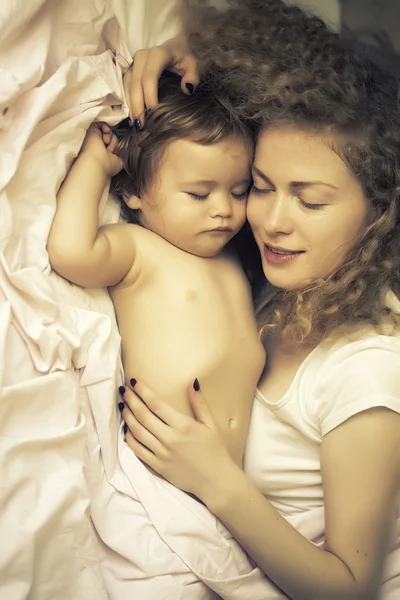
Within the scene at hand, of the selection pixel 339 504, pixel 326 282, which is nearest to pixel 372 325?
pixel 326 282

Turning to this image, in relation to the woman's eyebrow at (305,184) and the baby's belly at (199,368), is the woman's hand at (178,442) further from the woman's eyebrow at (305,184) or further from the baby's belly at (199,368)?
the woman's eyebrow at (305,184)

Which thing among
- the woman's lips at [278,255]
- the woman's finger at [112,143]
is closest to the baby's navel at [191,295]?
the woman's lips at [278,255]

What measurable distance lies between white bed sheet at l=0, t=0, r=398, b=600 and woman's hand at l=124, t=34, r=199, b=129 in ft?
0.06

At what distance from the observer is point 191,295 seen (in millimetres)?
827

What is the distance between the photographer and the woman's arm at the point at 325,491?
2.27ft

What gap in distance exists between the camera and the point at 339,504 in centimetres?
71

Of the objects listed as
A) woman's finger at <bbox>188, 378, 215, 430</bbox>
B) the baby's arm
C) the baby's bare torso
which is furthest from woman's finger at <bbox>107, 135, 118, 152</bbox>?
woman's finger at <bbox>188, 378, 215, 430</bbox>

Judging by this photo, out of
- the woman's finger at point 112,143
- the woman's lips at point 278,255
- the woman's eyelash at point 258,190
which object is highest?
the woman's finger at point 112,143

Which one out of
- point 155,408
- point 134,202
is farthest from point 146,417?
point 134,202

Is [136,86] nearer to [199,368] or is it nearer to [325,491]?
[199,368]

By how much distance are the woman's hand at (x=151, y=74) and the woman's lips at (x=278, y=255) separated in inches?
8.7

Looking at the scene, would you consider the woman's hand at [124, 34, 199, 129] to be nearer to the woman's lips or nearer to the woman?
the woman

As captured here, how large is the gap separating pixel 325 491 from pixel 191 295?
0.94ft

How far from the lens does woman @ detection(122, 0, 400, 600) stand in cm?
71
